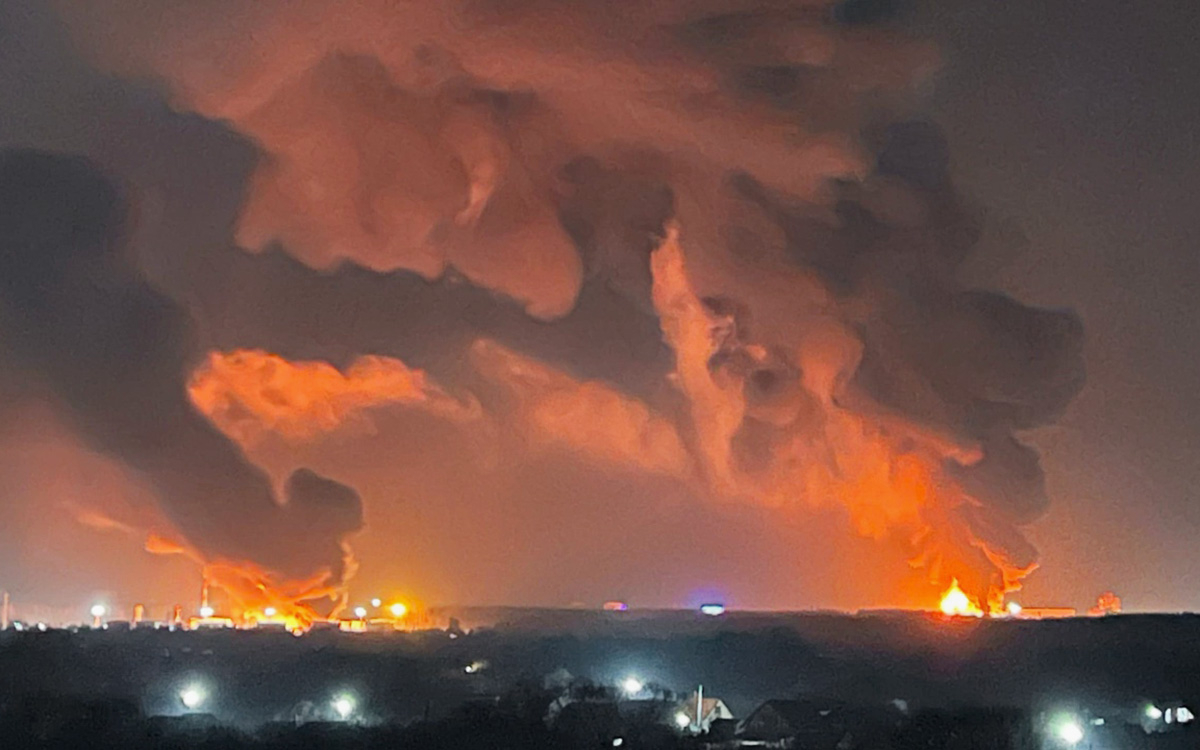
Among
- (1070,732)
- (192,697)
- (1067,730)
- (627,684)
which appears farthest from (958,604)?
(192,697)

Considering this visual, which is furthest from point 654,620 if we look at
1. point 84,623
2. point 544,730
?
point 544,730

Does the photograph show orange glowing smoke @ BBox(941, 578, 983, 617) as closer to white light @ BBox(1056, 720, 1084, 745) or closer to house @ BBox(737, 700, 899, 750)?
house @ BBox(737, 700, 899, 750)

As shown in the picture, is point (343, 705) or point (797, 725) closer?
point (797, 725)

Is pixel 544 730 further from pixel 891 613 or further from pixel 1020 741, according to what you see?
pixel 891 613

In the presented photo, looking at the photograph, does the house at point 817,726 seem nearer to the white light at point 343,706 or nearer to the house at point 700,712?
the house at point 700,712

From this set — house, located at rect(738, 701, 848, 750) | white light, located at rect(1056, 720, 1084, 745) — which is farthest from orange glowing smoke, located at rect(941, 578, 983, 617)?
white light, located at rect(1056, 720, 1084, 745)

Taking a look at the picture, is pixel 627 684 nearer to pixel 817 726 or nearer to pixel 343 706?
pixel 343 706
